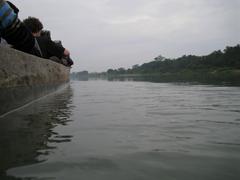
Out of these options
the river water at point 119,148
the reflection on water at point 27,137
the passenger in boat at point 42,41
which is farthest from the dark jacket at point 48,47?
the river water at point 119,148

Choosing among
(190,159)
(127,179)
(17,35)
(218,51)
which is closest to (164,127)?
(190,159)

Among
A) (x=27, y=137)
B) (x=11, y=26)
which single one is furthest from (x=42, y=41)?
(x=27, y=137)

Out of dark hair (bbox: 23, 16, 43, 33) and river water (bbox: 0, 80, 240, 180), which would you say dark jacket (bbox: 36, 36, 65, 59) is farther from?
river water (bbox: 0, 80, 240, 180)

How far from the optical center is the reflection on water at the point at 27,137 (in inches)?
82.0

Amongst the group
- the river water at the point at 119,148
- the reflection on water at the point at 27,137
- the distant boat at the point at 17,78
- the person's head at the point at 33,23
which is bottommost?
the river water at the point at 119,148

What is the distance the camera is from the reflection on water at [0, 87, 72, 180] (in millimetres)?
2084

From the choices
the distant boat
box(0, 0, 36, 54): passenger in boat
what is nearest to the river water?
the distant boat

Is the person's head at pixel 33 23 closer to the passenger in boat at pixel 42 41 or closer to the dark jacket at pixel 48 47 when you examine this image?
the passenger in boat at pixel 42 41

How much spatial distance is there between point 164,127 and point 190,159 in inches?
44.5

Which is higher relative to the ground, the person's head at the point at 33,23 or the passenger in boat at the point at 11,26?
the person's head at the point at 33,23

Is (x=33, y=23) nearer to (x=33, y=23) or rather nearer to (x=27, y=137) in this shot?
(x=33, y=23)

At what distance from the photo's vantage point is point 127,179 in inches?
69.1

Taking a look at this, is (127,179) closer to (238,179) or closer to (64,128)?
(238,179)

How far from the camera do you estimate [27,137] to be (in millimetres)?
2684
